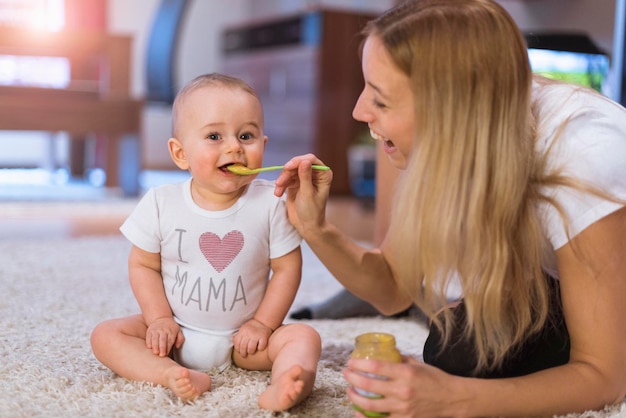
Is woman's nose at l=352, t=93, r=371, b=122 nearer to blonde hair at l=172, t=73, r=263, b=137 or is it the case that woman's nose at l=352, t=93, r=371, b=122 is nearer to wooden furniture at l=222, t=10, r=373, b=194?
blonde hair at l=172, t=73, r=263, b=137

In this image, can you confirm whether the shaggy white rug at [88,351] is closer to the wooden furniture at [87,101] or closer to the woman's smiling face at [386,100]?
the woman's smiling face at [386,100]

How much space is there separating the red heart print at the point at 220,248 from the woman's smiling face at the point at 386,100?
26 cm

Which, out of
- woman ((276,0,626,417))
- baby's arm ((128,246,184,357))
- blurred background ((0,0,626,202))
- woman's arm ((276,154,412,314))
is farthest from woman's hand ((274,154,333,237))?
blurred background ((0,0,626,202))

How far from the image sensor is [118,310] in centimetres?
143

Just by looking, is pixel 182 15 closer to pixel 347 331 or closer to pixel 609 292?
pixel 347 331

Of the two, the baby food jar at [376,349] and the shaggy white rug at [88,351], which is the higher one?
the baby food jar at [376,349]

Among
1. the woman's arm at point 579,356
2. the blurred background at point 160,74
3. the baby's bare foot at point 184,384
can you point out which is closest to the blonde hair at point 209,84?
the baby's bare foot at point 184,384

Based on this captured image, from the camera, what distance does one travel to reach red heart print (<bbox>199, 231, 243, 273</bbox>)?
1.01m

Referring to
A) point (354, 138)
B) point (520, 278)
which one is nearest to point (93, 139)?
point (354, 138)

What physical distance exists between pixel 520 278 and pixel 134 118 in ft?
9.84

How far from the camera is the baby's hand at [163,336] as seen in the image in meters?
0.97

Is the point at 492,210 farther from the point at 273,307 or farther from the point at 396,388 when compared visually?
the point at 273,307

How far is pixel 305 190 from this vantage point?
3.16 feet

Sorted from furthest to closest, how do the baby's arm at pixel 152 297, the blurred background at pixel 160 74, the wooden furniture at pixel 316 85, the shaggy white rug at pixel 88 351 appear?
the wooden furniture at pixel 316 85
the blurred background at pixel 160 74
the baby's arm at pixel 152 297
the shaggy white rug at pixel 88 351
